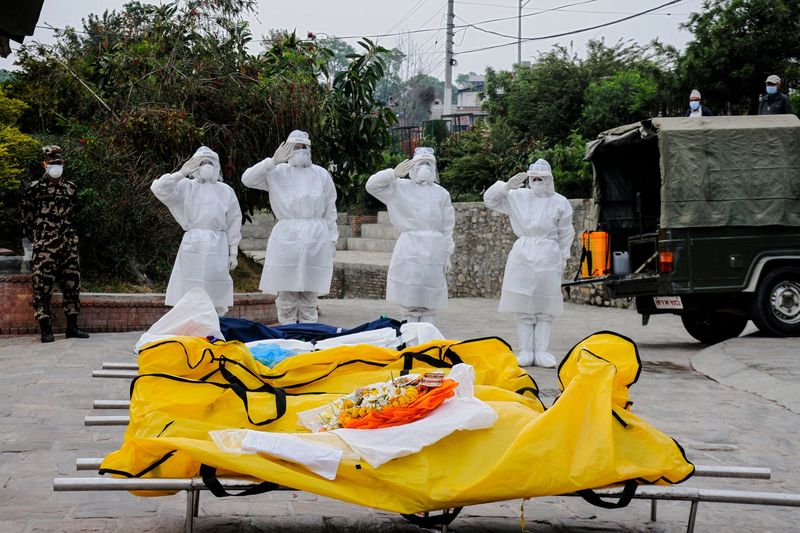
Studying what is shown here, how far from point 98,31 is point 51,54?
0.95 m

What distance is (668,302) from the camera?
491 inches

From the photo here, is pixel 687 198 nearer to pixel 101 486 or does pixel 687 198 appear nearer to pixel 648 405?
pixel 648 405

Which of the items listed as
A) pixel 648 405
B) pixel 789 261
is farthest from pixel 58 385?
pixel 789 261

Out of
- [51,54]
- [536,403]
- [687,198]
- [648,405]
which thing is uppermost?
[51,54]

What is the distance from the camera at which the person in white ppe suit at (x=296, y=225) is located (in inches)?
442

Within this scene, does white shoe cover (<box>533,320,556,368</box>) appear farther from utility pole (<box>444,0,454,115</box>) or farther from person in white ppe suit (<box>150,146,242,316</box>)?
utility pole (<box>444,0,454,115</box>)

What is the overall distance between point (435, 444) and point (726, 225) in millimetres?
8829

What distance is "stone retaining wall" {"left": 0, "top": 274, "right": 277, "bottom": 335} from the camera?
12870 mm

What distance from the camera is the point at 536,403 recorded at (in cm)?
527

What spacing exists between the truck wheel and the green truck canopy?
4.79 feet

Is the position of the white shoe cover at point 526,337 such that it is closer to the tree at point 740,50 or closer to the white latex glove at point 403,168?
the white latex glove at point 403,168

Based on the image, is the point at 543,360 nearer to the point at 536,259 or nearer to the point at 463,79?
the point at 536,259

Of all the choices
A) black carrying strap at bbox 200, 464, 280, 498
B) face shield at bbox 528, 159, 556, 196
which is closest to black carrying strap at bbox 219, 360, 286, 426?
black carrying strap at bbox 200, 464, 280, 498

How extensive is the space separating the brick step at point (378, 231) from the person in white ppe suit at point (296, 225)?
55.1 feet
